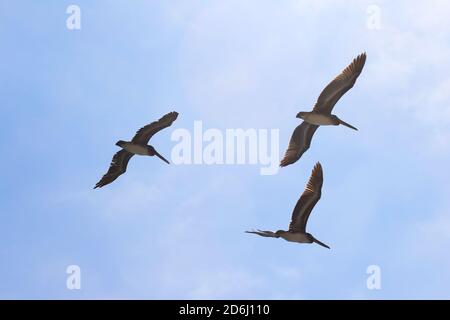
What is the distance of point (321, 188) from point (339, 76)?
11.4 feet

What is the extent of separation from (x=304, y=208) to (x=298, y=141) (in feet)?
9.68

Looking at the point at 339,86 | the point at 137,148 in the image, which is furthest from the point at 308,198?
the point at 137,148

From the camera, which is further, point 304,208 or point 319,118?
point 319,118

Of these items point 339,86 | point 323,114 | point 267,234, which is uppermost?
point 339,86

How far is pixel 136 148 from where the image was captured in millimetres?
30359

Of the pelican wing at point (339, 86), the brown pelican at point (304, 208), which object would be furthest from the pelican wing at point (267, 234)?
the pelican wing at point (339, 86)

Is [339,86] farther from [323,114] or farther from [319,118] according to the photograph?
[319,118]

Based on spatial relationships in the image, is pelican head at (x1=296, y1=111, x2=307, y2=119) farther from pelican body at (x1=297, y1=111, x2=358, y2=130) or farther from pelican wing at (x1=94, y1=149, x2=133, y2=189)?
pelican wing at (x1=94, y1=149, x2=133, y2=189)

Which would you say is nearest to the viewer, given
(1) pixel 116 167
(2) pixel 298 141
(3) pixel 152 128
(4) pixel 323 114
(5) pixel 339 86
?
(5) pixel 339 86

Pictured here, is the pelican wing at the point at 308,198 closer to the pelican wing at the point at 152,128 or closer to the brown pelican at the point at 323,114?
the brown pelican at the point at 323,114

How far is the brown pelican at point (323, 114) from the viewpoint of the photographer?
27516 millimetres

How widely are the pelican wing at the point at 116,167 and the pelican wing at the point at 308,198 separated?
685 cm
